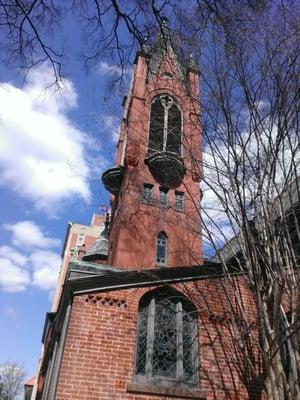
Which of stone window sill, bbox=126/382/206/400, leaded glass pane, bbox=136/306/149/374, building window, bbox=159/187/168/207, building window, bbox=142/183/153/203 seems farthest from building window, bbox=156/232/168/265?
stone window sill, bbox=126/382/206/400

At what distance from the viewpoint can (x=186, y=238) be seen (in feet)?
57.7

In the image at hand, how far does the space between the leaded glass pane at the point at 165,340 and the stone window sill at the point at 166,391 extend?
13.7 inches

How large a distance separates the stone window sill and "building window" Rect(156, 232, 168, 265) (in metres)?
9.61

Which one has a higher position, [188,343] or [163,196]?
[163,196]

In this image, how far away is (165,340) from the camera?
8070 millimetres

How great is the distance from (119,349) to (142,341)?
0.59 m

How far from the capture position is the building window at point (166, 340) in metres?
7.66

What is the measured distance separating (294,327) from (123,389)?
3.49 metres

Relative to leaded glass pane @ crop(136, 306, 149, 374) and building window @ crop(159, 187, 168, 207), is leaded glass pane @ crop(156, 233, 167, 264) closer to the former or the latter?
building window @ crop(159, 187, 168, 207)

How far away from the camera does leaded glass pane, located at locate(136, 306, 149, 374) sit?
764 cm

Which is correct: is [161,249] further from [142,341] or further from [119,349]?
[119,349]

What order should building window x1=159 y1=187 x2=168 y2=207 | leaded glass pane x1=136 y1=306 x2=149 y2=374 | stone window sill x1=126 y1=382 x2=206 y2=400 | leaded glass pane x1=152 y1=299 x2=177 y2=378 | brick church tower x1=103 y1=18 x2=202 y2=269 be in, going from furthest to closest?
building window x1=159 y1=187 x2=168 y2=207 → brick church tower x1=103 y1=18 x2=202 y2=269 → leaded glass pane x1=152 y1=299 x2=177 y2=378 → leaded glass pane x1=136 y1=306 x2=149 y2=374 → stone window sill x1=126 y1=382 x2=206 y2=400

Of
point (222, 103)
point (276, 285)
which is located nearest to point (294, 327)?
point (276, 285)

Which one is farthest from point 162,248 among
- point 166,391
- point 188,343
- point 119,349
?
point 166,391
